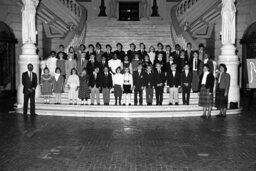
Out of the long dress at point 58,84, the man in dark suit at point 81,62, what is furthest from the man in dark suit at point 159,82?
the long dress at point 58,84

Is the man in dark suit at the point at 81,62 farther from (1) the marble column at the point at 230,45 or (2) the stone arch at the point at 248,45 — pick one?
(2) the stone arch at the point at 248,45

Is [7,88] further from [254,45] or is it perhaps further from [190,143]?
[190,143]

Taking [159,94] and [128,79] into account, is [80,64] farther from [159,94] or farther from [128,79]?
[159,94]

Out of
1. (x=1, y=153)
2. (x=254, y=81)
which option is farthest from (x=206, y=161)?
(x=254, y=81)

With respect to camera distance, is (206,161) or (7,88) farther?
(7,88)

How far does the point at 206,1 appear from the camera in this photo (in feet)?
74.7

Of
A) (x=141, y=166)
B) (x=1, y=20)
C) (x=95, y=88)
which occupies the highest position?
(x=1, y=20)

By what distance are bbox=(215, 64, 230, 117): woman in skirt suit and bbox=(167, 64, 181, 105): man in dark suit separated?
1.52 metres

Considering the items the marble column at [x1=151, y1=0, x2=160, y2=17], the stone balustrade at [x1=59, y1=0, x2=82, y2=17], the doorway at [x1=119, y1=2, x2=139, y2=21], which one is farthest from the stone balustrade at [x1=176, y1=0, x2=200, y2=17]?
the doorway at [x1=119, y1=2, x2=139, y2=21]

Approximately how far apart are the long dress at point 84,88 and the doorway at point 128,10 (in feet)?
55.5

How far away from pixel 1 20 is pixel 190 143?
50.9ft

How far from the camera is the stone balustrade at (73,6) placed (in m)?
23.6

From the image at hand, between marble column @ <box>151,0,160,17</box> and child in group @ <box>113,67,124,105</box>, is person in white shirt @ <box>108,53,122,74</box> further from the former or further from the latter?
marble column @ <box>151,0,160,17</box>

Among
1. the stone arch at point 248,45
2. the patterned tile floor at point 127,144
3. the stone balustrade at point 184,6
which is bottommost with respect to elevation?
the patterned tile floor at point 127,144
